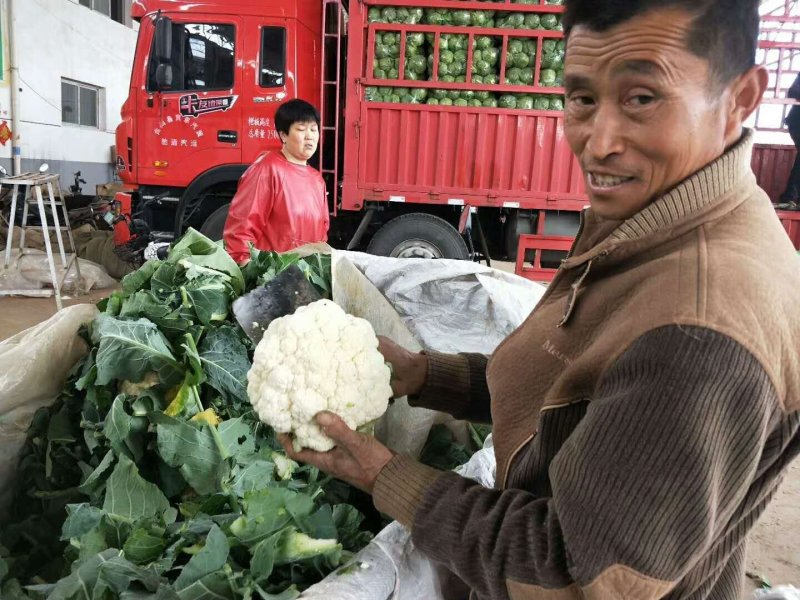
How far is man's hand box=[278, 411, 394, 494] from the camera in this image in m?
1.00

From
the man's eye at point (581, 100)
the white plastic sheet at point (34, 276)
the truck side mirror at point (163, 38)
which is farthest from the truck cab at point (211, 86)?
the man's eye at point (581, 100)

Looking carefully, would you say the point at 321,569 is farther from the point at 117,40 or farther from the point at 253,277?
the point at 117,40

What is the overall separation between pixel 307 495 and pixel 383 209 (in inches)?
180

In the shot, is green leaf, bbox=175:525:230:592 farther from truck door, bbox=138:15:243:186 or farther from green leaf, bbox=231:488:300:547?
truck door, bbox=138:15:243:186

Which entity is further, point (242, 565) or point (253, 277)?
point (253, 277)

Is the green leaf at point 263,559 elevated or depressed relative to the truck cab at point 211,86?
depressed

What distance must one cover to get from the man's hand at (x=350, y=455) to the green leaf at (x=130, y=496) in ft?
2.06

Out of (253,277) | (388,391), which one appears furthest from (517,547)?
(253,277)

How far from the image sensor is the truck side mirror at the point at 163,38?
5508 millimetres

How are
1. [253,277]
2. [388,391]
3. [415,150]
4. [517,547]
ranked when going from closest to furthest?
[517,547], [388,391], [253,277], [415,150]

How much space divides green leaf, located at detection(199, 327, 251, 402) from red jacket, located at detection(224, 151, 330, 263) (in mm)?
1210

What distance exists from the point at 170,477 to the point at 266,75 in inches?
192

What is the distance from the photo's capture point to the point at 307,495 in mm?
1483

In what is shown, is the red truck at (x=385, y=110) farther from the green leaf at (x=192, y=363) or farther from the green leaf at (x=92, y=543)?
the green leaf at (x=92, y=543)
